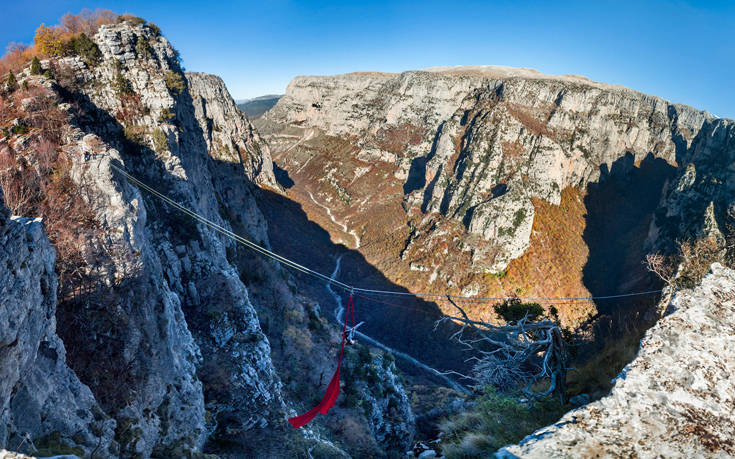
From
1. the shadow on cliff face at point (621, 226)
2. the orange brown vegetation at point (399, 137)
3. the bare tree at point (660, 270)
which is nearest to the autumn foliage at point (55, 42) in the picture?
the bare tree at point (660, 270)

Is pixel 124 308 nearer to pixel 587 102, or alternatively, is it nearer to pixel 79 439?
pixel 79 439

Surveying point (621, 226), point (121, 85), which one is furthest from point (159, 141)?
point (621, 226)

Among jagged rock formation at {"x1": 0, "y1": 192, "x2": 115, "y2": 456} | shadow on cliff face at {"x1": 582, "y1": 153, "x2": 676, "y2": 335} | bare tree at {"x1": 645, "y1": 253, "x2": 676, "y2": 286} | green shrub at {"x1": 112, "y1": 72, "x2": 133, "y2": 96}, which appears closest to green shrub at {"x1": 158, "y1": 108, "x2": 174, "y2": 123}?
green shrub at {"x1": 112, "y1": 72, "x2": 133, "y2": 96}

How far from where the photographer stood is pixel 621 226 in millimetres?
72438

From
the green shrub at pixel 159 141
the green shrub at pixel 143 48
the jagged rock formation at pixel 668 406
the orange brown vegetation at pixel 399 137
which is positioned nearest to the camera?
the jagged rock formation at pixel 668 406

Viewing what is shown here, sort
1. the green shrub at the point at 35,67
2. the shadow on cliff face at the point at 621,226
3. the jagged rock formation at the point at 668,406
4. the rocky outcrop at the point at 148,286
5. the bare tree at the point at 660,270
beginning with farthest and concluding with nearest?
the shadow on cliff face at the point at 621,226
the green shrub at the point at 35,67
the bare tree at the point at 660,270
the rocky outcrop at the point at 148,286
the jagged rock formation at the point at 668,406

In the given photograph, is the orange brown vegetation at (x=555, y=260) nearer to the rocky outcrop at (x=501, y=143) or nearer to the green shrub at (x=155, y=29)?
the rocky outcrop at (x=501, y=143)

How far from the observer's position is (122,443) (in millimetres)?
7508

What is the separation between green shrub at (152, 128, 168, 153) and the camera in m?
18.5

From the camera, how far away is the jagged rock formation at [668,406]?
12.7 feet

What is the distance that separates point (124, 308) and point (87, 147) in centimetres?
603

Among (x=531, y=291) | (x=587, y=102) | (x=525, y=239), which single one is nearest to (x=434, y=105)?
(x=587, y=102)

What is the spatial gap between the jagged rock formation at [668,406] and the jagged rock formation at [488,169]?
58256 mm

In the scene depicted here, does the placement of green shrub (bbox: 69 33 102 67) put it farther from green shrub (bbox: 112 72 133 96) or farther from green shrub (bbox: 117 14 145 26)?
green shrub (bbox: 117 14 145 26)
